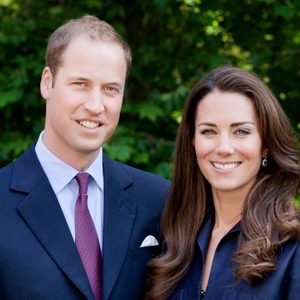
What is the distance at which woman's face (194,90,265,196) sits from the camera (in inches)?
136

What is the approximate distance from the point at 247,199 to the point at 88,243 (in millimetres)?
760

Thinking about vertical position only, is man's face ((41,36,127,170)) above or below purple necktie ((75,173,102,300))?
above

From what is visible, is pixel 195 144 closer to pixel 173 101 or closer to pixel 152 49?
pixel 173 101

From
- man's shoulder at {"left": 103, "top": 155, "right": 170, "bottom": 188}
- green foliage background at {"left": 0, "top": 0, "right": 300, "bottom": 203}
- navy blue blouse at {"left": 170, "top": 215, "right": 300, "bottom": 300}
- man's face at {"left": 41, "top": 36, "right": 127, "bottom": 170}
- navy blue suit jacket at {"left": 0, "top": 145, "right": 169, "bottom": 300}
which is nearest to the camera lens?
navy blue blouse at {"left": 170, "top": 215, "right": 300, "bottom": 300}

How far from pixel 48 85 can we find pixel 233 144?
953 mm

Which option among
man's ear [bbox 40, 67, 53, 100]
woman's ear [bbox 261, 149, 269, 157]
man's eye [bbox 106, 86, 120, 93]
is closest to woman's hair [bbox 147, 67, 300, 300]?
woman's ear [bbox 261, 149, 269, 157]

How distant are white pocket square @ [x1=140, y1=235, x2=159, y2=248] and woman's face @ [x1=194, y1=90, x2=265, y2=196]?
1.50ft

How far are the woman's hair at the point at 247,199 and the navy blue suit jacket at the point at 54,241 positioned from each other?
0.40 feet

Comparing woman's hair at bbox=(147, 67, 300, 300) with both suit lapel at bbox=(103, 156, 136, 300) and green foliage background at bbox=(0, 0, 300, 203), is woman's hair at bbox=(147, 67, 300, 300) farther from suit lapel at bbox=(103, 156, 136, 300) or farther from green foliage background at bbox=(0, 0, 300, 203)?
green foliage background at bbox=(0, 0, 300, 203)

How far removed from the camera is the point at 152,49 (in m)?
6.43

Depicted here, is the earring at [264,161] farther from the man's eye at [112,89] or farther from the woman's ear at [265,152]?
the man's eye at [112,89]

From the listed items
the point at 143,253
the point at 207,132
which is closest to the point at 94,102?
the point at 207,132

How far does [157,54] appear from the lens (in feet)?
21.5

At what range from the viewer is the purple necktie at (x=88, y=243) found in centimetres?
351
